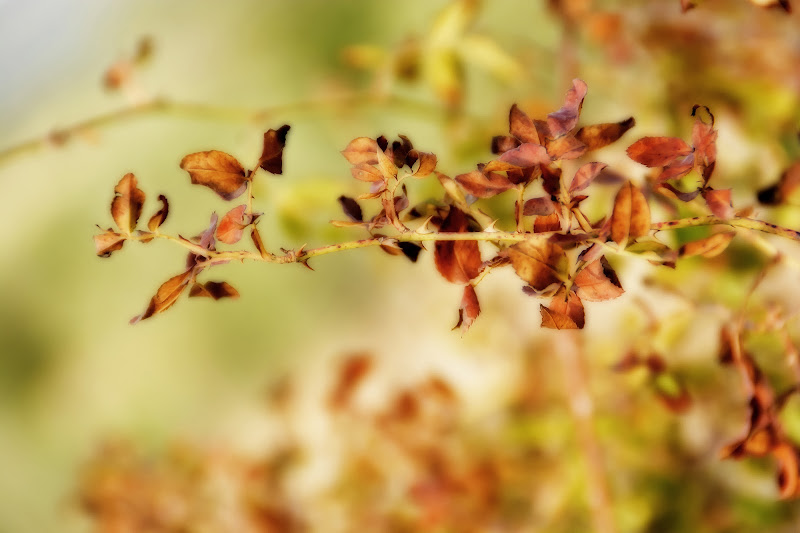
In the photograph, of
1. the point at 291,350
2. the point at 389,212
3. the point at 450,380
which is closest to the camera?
the point at 389,212

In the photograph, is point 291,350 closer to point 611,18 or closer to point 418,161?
point 611,18

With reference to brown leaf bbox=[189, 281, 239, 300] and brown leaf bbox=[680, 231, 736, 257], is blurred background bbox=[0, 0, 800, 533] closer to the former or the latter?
brown leaf bbox=[680, 231, 736, 257]

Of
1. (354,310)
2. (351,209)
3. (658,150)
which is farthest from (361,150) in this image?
(354,310)

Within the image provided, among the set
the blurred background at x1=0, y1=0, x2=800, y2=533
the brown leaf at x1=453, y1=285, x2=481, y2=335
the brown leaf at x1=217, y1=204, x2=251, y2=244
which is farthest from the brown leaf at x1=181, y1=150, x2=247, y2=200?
the blurred background at x1=0, y1=0, x2=800, y2=533

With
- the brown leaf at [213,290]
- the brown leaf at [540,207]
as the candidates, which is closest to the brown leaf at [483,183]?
the brown leaf at [540,207]

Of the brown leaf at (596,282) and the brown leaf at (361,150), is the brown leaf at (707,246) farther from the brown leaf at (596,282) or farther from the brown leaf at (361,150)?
the brown leaf at (361,150)

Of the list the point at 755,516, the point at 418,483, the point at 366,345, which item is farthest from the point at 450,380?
the point at 755,516

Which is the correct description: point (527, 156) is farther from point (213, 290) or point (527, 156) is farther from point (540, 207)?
point (213, 290)
